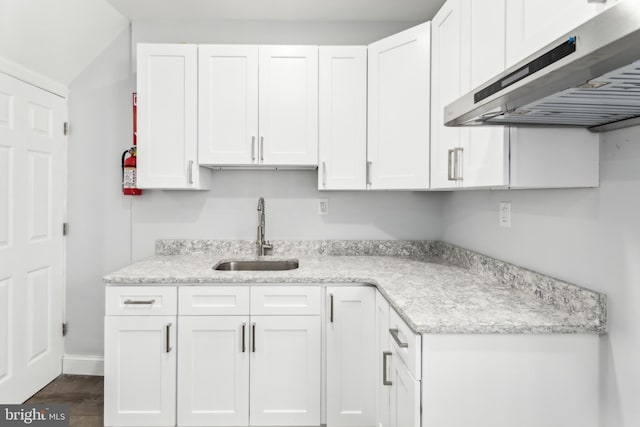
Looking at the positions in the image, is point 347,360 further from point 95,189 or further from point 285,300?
point 95,189

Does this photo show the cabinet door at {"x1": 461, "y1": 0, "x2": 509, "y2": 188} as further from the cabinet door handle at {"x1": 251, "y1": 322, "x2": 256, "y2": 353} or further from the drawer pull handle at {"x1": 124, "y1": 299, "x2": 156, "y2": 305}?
the drawer pull handle at {"x1": 124, "y1": 299, "x2": 156, "y2": 305}

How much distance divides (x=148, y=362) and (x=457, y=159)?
6.09 feet

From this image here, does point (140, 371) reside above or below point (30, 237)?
below

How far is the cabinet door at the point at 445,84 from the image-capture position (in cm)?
178

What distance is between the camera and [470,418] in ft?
4.17

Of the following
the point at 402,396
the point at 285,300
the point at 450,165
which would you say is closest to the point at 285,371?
the point at 285,300

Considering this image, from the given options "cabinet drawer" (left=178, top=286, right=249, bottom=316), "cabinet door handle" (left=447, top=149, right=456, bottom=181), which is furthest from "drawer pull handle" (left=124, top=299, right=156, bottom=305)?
"cabinet door handle" (left=447, top=149, right=456, bottom=181)

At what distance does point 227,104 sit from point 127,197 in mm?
1026

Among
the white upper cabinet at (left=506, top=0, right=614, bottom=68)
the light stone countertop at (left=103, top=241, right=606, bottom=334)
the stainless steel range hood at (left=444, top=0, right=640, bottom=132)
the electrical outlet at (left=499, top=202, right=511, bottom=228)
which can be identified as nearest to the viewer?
the stainless steel range hood at (left=444, top=0, right=640, bottom=132)

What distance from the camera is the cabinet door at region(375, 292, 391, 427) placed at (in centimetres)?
170

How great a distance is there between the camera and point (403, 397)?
145cm

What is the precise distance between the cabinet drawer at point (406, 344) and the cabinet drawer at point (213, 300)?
0.84 m

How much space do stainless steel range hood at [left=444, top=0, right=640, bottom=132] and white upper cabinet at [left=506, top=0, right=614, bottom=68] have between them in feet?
0.60

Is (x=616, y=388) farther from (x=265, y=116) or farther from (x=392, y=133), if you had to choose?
(x=265, y=116)
